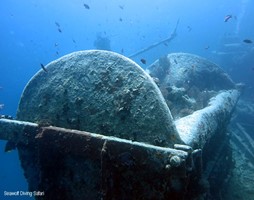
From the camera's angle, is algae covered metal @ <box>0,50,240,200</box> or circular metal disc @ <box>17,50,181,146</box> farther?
circular metal disc @ <box>17,50,181,146</box>

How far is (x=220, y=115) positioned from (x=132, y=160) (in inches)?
140

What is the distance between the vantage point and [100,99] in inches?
124

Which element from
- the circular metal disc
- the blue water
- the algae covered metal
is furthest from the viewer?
the blue water

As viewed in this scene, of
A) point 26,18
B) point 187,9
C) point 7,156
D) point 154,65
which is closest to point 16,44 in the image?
point 26,18

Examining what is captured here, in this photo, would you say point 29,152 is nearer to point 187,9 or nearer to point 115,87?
point 115,87

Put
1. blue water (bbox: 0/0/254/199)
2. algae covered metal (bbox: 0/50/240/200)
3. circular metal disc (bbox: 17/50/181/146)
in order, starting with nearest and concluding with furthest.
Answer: algae covered metal (bbox: 0/50/240/200) → circular metal disc (bbox: 17/50/181/146) → blue water (bbox: 0/0/254/199)

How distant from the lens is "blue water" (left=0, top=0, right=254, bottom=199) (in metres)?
→ 33.5

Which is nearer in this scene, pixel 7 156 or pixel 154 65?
pixel 154 65

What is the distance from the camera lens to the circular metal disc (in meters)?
2.83

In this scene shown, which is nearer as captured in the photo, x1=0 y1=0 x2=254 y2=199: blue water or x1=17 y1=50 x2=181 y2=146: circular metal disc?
x1=17 y1=50 x2=181 y2=146: circular metal disc

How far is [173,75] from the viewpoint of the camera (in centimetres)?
913

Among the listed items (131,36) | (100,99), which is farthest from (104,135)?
(131,36)

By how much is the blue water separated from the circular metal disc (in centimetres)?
1391

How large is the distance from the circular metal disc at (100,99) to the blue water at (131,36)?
1391 cm
